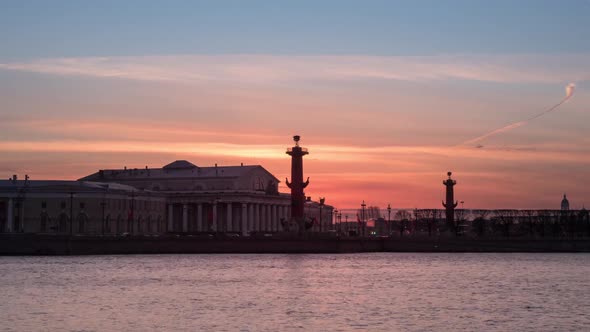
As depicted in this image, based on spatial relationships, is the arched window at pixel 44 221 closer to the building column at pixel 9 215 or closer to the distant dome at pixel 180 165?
the building column at pixel 9 215

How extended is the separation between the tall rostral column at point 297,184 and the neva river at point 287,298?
116 feet

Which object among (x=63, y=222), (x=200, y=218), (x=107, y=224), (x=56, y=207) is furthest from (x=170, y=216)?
(x=56, y=207)

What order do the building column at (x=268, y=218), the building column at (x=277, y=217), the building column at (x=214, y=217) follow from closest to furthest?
the building column at (x=214, y=217)
the building column at (x=268, y=218)
the building column at (x=277, y=217)

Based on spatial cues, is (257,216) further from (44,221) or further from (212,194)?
(44,221)

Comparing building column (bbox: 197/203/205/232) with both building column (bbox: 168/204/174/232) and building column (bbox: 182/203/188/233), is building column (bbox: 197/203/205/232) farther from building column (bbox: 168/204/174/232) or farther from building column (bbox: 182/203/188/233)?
building column (bbox: 168/204/174/232)

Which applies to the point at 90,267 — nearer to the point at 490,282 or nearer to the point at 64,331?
the point at 490,282

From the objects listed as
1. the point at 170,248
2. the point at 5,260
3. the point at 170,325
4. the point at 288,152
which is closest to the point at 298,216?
the point at 288,152

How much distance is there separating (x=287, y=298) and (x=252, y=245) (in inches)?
2737

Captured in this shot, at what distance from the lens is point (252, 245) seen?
130 m

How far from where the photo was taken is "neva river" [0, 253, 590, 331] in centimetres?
4772

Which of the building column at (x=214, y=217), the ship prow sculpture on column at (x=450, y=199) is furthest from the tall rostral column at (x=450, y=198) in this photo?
the building column at (x=214, y=217)

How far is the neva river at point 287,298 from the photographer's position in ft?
157

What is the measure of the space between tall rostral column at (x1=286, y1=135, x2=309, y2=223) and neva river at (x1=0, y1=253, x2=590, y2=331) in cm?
3539

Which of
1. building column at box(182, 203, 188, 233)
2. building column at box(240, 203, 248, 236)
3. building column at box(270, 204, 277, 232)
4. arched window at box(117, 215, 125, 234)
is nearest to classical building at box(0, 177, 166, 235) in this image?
arched window at box(117, 215, 125, 234)
